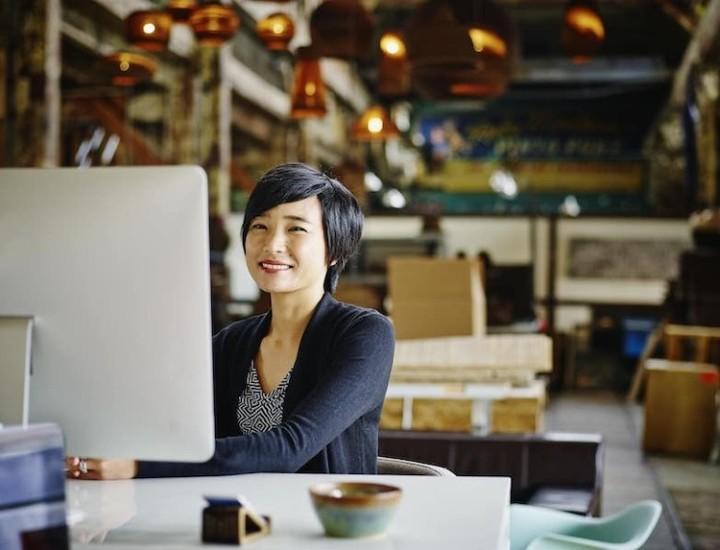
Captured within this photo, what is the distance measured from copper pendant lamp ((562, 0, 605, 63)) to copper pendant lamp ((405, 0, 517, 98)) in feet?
2.73

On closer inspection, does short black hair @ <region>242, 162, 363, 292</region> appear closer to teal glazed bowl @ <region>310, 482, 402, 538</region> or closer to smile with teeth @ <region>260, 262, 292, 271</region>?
smile with teeth @ <region>260, 262, 292, 271</region>

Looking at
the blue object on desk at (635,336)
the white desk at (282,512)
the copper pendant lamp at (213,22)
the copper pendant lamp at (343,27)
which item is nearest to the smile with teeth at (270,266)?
the white desk at (282,512)

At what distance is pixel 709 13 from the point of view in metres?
11.8

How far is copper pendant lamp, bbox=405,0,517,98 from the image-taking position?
5449mm

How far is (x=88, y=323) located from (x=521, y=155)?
20035 mm

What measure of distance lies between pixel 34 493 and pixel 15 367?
29 cm

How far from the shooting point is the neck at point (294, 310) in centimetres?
251

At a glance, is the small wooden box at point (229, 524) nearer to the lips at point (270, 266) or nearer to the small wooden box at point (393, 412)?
the lips at point (270, 266)

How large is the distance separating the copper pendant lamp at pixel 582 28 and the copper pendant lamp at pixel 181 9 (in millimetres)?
2270

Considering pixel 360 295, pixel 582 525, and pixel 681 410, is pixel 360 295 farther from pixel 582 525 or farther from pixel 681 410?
pixel 582 525

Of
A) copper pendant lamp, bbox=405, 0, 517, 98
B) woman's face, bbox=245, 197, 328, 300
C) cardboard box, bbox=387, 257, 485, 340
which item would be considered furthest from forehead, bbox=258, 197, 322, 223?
cardboard box, bbox=387, 257, 485, 340

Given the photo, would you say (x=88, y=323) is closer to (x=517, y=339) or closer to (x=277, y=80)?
(x=517, y=339)

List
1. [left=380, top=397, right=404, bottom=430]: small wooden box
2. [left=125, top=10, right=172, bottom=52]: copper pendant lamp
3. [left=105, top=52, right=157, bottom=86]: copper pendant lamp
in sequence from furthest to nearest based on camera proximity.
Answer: [left=105, top=52, right=157, bottom=86]: copper pendant lamp → [left=125, top=10, right=172, bottom=52]: copper pendant lamp → [left=380, top=397, right=404, bottom=430]: small wooden box

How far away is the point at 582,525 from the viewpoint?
9.75 ft
